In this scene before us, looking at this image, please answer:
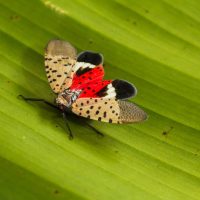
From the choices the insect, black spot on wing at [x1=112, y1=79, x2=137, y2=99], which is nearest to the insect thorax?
the insect

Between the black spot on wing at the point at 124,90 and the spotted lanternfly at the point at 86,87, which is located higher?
the black spot on wing at the point at 124,90

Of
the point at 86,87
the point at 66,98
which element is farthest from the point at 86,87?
the point at 66,98

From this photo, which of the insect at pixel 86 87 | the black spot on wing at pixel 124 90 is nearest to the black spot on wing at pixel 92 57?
the insect at pixel 86 87

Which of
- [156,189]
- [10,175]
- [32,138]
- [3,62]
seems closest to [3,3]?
[3,62]

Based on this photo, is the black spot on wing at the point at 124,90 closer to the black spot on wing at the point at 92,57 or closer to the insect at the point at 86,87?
the insect at the point at 86,87

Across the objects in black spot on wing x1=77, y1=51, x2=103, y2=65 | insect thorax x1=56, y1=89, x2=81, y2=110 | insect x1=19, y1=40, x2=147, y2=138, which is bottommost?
insect thorax x1=56, y1=89, x2=81, y2=110

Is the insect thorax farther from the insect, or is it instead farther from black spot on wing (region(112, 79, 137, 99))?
black spot on wing (region(112, 79, 137, 99))
